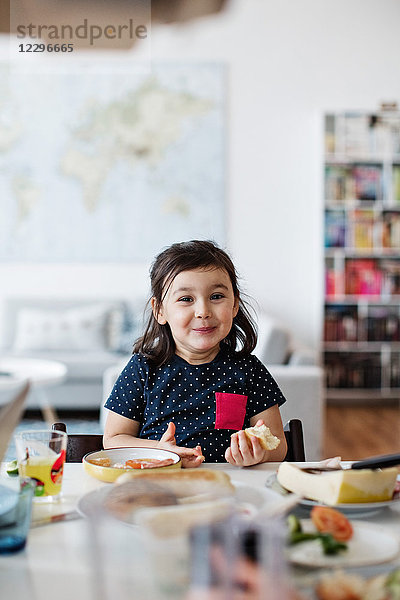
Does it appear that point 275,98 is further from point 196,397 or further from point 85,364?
point 196,397

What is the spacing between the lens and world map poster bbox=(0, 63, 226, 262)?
5418 mm

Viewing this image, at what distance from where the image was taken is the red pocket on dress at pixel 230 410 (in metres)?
1.50

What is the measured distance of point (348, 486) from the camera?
89 cm

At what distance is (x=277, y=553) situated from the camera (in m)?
0.51

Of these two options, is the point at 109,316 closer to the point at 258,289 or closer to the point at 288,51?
the point at 258,289

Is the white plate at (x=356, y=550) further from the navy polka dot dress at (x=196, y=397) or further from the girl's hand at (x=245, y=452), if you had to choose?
the navy polka dot dress at (x=196, y=397)

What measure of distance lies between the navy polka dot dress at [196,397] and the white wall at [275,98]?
392 cm

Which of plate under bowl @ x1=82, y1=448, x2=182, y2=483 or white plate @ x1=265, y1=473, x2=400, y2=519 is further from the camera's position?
plate under bowl @ x1=82, y1=448, x2=182, y2=483

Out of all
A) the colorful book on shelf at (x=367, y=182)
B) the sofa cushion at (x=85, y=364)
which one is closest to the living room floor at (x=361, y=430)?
the sofa cushion at (x=85, y=364)

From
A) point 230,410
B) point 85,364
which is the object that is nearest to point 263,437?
point 230,410

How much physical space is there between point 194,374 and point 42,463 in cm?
64

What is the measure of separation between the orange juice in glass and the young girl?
1.46ft

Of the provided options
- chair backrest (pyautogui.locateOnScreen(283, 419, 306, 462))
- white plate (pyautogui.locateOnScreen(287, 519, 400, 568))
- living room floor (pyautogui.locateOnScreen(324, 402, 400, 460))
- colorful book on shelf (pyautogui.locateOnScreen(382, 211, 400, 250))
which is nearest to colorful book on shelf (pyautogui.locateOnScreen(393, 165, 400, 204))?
colorful book on shelf (pyautogui.locateOnScreen(382, 211, 400, 250))

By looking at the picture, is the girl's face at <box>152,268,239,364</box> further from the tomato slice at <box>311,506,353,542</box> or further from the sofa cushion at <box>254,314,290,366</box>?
the sofa cushion at <box>254,314,290,366</box>
